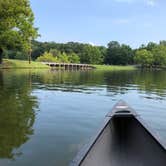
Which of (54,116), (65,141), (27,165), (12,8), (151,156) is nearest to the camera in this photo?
(151,156)

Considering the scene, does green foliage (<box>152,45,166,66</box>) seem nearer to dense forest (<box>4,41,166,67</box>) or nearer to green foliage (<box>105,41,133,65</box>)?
dense forest (<box>4,41,166,67</box>)

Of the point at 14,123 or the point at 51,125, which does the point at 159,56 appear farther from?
the point at 14,123

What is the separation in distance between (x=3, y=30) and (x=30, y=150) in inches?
1732

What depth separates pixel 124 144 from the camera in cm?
631

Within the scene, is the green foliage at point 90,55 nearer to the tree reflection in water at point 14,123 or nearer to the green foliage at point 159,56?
the green foliage at point 159,56

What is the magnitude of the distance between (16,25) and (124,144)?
4659 centimetres

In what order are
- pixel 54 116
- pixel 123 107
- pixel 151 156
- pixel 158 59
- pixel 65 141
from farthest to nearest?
1. pixel 158 59
2. pixel 54 116
3. pixel 65 141
4. pixel 123 107
5. pixel 151 156

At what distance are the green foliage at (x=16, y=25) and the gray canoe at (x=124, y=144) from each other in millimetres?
43867

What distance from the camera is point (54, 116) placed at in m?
11.6

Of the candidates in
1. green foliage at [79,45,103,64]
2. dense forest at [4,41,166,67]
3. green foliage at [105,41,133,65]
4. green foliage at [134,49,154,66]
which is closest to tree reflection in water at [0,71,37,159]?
dense forest at [4,41,166,67]

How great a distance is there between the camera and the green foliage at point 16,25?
48.0 meters

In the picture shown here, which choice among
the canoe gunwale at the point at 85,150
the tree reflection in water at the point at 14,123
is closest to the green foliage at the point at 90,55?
the tree reflection in water at the point at 14,123

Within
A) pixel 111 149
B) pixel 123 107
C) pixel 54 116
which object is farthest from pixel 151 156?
pixel 54 116

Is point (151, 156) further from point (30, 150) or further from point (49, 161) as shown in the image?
point (30, 150)
